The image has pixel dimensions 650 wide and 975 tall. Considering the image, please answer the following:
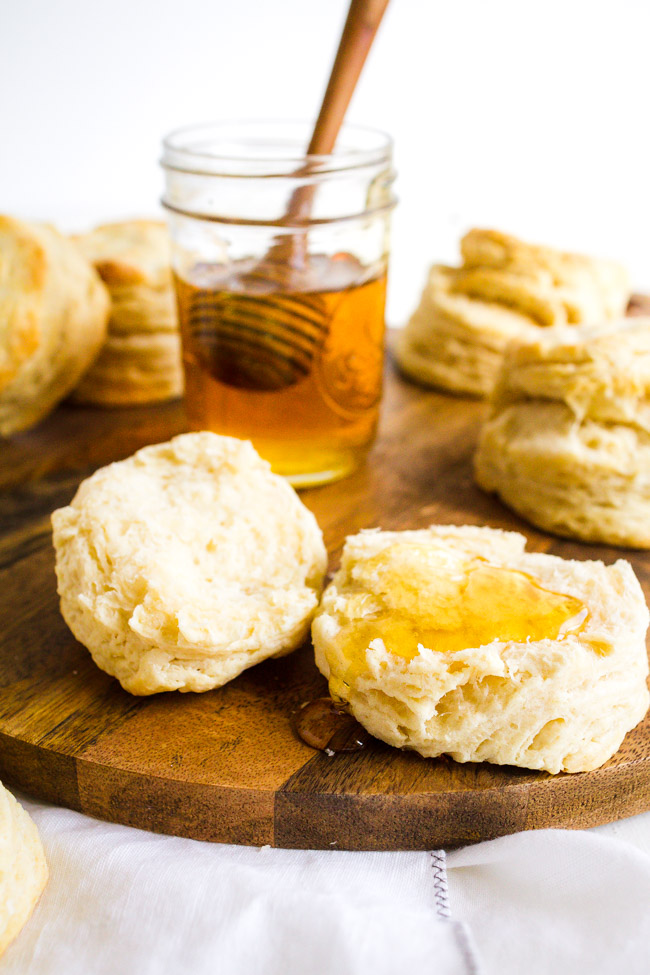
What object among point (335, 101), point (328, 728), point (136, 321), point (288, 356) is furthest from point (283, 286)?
point (328, 728)

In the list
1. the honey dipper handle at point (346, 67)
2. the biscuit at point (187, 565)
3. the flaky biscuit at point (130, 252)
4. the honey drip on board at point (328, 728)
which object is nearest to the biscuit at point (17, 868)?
the biscuit at point (187, 565)

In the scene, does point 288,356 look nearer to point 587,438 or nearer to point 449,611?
point 587,438

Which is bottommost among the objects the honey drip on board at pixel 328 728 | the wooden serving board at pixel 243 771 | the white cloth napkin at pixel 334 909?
the white cloth napkin at pixel 334 909

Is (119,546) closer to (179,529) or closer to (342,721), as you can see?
(179,529)

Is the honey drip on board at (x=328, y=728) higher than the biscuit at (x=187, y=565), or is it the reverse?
the biscuit at (x=187, y=565)

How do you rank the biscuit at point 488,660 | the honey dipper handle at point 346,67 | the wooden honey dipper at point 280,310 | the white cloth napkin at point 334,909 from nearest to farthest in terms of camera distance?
the white cloth napkin at point 334,909 < the biscuit at point 488,660 < the honey dipper handle at point 346,67 < the wooden honey dipper at point 280,310

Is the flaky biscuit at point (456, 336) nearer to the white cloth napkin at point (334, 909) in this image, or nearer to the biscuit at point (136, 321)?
the biscuit at point (136, 321)
